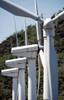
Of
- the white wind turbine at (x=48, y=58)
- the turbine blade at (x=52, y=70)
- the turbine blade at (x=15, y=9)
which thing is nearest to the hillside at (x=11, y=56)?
the turbine blade at (x=15, y=9)

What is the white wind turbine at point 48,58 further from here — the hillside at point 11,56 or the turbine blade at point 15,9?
the hillside at point 11,56

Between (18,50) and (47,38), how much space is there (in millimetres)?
7943

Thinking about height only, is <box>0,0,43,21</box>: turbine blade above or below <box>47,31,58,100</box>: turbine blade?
above

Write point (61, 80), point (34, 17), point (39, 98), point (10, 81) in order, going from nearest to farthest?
point (34, 17) < point (39, 98) < point (61, 80) < point (10, 81)

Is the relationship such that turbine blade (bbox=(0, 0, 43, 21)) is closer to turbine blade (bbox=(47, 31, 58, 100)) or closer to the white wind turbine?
the white wind turbine

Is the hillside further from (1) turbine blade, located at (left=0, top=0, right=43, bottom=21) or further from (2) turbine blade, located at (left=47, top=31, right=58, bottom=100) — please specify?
(2) turbine blade, located at (left=47, top=31, right=58, bottom=100)

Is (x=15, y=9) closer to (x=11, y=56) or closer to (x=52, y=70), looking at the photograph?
(x=52, y=70)

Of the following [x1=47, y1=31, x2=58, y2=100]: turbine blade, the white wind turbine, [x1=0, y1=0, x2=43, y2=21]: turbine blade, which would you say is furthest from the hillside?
[x1=47, y1=31, x2=58, y2=100]: turbine blade

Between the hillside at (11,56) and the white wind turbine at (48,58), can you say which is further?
the hillside at (11,56)

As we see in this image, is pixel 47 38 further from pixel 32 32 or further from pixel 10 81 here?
pixel 32 32

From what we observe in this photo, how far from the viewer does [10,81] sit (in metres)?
74.3

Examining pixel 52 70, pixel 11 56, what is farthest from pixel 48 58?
pixel 11 56

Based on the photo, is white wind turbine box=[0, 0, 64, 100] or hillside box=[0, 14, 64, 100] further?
hillside box=[0, 14, 64, 100]

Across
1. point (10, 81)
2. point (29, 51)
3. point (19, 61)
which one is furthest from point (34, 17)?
point (10, 81)
